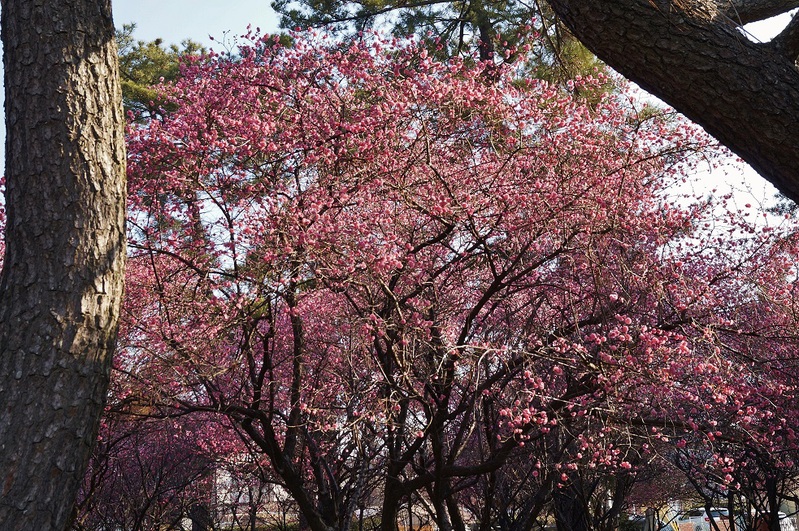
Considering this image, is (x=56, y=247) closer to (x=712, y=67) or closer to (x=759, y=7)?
(x=712, y=67)

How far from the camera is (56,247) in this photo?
342 centimetres

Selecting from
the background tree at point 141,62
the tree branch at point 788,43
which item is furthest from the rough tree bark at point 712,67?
the background tree at point 141,62

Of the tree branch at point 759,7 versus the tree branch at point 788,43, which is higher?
the tree branch at point 759,7

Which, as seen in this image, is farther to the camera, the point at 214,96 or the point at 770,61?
the point at 214,96

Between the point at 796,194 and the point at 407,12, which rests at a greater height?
the point at 407,12

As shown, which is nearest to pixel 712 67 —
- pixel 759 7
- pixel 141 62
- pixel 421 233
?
pixel 759 7

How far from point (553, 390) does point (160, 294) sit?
16.7 ft

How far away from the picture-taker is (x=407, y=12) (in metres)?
14.8

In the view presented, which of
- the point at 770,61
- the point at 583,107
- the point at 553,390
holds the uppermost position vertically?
the point at 583,107

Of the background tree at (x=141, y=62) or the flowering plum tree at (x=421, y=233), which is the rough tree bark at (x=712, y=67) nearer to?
the flowering plum tree at (x=421, y=233)

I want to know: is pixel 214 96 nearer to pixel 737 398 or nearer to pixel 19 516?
pixel 19 516

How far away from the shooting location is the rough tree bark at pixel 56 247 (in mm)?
3146

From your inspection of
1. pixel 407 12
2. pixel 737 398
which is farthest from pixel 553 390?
pixel 407 12

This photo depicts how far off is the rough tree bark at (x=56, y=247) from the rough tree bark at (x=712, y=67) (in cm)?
228
